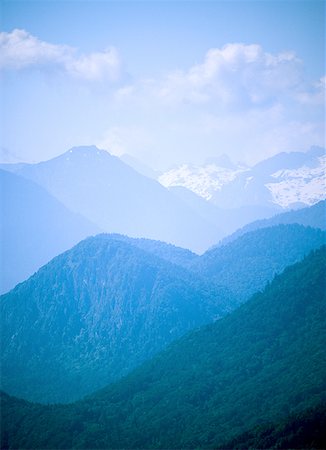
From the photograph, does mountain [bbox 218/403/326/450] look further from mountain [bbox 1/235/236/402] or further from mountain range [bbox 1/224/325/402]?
mountain range [bbox 1/224/325/402]

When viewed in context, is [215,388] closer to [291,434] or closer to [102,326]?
[291,434]

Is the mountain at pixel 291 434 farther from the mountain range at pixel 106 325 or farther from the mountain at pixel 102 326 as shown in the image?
the mountain range at pixel 106 325

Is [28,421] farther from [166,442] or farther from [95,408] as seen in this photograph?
[166,442]

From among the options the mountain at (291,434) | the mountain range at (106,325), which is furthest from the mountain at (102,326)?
the mountain at (291,434)

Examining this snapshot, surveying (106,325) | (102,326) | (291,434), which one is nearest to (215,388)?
(291,434)

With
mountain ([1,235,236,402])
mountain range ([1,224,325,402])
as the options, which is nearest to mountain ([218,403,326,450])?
mountain ([1,235,236,402])

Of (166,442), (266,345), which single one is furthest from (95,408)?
(266,345)
